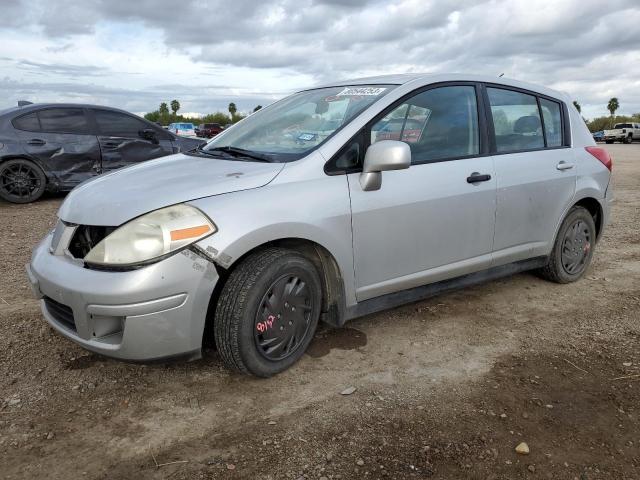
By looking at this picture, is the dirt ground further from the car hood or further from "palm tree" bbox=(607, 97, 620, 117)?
"palm tree" bbox=(607, 97, 620, 117)

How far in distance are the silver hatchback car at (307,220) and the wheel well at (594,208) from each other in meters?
0.32

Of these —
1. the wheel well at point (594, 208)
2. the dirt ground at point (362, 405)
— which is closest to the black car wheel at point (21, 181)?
the dirt ground at point (362, 405)

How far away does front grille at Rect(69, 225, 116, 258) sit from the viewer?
8.64ft

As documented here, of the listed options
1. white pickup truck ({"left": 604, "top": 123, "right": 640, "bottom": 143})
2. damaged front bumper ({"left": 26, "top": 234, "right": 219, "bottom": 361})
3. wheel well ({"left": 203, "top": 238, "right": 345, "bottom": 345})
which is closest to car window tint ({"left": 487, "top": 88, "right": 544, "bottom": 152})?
wheel well ({"left": 203, "top": 238, "right": 345, "bottom": 345})

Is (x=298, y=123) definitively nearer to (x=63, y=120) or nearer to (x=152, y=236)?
(x=152, y=236)

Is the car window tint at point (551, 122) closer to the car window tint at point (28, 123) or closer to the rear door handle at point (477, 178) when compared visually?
the rear door handle at point (477, 178)

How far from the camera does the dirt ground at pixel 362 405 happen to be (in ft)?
7.23

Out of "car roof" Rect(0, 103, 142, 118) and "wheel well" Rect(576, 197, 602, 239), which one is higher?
"car roof" Rect(0, 103, 142, 118)

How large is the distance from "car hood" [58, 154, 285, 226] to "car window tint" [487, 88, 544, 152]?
180 cm

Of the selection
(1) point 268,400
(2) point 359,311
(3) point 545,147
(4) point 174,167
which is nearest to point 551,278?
(3) point 545,147

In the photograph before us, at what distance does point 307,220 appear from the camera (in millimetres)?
2777

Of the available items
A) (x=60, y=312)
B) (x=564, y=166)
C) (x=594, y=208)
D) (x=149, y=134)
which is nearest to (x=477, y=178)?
(x=564, y=166)

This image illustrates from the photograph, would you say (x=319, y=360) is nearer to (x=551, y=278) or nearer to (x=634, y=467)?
(x=634, y=467)

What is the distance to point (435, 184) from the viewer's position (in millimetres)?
3287
